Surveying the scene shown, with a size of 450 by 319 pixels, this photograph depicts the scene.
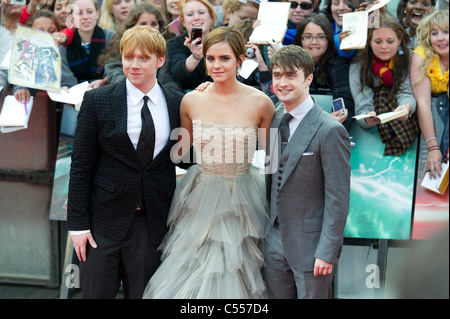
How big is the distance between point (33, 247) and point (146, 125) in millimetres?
2353

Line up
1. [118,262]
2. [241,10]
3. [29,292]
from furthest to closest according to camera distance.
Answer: [29,292], [241,10], [118,262]

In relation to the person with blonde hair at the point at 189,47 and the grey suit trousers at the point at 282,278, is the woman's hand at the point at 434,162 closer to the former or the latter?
the grey suit trousers at the point at 282,278

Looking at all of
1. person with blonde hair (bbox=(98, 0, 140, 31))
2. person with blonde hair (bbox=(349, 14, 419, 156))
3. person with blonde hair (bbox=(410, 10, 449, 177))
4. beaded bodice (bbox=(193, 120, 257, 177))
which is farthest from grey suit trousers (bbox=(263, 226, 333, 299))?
person with blonde hair (bbox=(98, 0, 140, 31))

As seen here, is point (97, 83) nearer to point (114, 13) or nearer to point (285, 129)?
point (114, 13)

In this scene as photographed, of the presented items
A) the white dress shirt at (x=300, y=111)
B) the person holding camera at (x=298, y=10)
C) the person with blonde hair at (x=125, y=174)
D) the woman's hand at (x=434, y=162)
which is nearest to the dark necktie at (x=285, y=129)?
the white dress shirt at (x=300, y=111)

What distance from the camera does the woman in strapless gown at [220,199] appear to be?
3.11 m

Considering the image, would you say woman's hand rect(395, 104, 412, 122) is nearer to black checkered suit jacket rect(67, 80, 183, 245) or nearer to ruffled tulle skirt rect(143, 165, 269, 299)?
ruffled tulle skirt rect(143, 165, 269, 299)

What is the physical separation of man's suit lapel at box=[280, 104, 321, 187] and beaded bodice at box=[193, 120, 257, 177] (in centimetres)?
27

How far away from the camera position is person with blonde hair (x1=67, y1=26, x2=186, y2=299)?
3154mm

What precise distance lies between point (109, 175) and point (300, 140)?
1052 millimetres

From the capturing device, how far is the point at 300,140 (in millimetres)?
3025

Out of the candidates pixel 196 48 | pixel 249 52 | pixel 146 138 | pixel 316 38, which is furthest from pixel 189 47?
pixel 146 138

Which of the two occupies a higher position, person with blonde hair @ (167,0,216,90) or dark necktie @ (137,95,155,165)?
person with blonde hair @ (167,0,216,90)

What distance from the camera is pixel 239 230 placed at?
10.4ft
